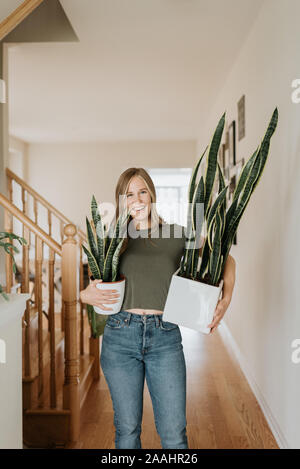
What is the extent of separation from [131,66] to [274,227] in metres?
2.35

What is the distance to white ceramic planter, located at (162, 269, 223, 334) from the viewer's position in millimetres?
1313

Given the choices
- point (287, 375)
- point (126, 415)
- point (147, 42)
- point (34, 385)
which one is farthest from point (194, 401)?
point (147, 42)

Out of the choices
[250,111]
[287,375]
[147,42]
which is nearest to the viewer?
[287,375]

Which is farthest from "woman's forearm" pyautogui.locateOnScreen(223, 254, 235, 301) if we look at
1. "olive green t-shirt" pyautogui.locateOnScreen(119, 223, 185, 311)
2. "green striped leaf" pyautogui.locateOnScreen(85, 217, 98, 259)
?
"green striped leaf" pyautogui.locateOnScreen(85, 217, 98, 259)

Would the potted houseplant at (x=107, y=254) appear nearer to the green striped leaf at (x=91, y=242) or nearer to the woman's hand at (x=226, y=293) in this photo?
the green striped leaf at (x=91, y=242)

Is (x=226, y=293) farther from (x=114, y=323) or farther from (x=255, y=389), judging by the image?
(x=255, y=389)

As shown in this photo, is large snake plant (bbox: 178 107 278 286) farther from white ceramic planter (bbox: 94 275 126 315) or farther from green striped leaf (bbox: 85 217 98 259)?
green striped leaf (bbox: 85 217 98 259)

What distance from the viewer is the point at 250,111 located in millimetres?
2848

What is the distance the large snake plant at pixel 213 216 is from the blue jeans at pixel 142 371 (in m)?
0.24

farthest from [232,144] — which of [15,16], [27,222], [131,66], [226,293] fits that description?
[226,293]

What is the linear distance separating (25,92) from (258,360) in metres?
3.88

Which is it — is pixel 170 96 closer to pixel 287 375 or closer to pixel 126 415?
pixel 287 375

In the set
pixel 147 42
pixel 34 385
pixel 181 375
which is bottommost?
pixel 34 385

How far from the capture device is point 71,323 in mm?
2053
